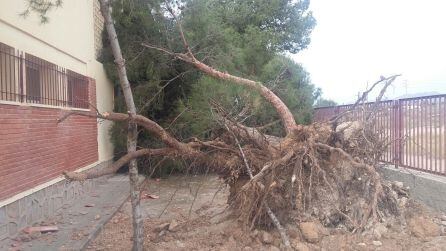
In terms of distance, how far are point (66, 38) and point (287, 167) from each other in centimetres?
566

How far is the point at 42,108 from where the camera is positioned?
7.65 meters

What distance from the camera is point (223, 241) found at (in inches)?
232

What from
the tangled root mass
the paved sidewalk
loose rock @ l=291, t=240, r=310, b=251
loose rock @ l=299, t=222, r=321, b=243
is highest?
the tangled root mass

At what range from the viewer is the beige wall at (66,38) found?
6.59m

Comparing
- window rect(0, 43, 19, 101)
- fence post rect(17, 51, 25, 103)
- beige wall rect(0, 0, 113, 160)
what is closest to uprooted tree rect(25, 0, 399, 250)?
window rect(0, 43, 19, 101)

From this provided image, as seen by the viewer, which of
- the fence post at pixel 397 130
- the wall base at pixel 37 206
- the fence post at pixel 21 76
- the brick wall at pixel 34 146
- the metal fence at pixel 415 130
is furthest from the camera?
the fence post at pixel 397 130

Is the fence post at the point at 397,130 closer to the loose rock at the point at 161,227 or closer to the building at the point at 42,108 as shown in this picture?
the loose rock at the point at 161,227

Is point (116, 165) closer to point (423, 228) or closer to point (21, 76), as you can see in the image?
point (21, 76)

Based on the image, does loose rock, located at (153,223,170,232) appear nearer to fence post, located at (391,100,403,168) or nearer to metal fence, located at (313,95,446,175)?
metal fence, located at (313,95,446,175)

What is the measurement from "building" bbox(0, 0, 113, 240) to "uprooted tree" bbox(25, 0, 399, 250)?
1422 mm

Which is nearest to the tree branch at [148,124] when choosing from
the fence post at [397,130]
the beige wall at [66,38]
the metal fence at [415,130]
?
the beige wall at [66,38]

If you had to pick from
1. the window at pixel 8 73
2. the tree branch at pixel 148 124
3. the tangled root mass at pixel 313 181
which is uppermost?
the window at pixel 8 73

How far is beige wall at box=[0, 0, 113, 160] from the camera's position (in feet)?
21.6

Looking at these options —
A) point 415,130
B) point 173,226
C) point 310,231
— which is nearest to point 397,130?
point 415,130
